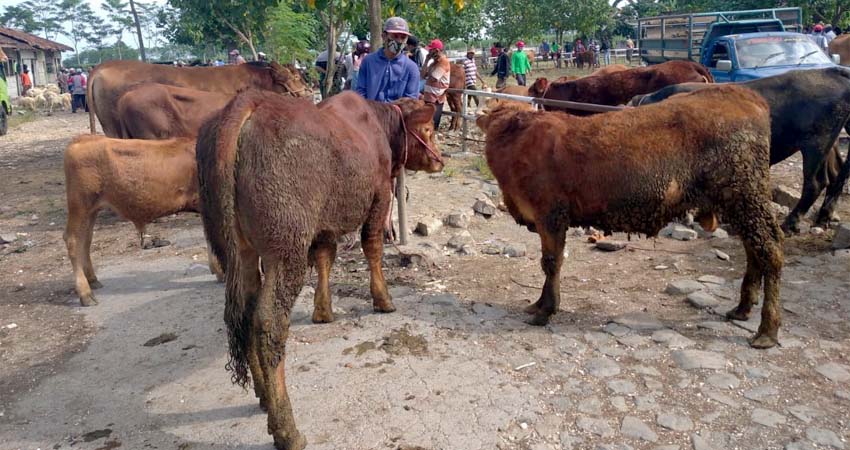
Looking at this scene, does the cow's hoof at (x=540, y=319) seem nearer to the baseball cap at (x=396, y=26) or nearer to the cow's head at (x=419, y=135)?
the cow's head at (x=419, y=135)

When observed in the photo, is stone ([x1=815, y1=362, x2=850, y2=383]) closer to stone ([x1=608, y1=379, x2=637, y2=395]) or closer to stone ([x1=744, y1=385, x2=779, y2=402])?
stone ([x1=744, y1=385, x2=779, y2=402])

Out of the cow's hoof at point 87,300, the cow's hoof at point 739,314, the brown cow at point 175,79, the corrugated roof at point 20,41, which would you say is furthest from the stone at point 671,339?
the corrugated roof at point 20,41

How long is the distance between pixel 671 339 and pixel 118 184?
483 centimetres

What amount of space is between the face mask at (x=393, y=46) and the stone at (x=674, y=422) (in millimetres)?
4223

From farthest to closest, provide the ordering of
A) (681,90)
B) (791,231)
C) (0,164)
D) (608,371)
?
(0,164), (681,90), (791,231), (608,371)

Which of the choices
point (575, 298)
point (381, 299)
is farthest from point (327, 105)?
point (575, 298)

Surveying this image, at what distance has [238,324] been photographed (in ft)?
12.0

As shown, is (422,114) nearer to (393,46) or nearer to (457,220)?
(393,46)

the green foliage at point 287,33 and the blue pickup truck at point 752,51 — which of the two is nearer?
the blue pickup truck at point 752,51

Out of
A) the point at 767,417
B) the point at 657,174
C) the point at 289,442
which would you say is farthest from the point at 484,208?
the point at 289,442

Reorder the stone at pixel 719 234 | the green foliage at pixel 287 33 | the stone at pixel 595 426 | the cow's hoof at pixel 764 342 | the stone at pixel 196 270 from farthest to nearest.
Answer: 1. the green foliage at pixel 287 33
2. the stone at pixel 719 234
3. the stone at pixel 196 270
4. the cow's hoof at pixel 764 342
5. the stone at pixel 595 426

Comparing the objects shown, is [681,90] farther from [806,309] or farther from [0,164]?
[0,164]

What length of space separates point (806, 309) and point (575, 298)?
1711 millimetres

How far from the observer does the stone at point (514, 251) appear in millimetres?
6621
